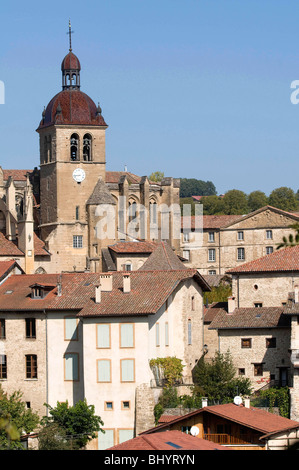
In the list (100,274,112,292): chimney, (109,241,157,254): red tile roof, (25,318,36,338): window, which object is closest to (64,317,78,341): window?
(25,318,36,338): window

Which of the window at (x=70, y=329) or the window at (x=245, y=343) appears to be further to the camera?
the window at (x=245, y=343)

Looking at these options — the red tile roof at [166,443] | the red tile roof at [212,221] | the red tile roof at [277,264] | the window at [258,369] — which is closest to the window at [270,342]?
the window at [258,369]

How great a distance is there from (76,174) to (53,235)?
5300 mm

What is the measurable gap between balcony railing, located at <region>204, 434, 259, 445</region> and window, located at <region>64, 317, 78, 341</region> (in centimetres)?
1113

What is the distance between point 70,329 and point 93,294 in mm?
2023

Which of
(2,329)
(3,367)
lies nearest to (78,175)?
(2,329)

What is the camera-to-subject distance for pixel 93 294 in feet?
156

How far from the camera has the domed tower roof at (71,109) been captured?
80.6 m

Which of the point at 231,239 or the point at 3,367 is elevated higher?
the point at 231,239

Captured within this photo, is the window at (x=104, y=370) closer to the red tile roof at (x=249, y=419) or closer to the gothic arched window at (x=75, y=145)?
the red tile roof at (x=249, y=419)

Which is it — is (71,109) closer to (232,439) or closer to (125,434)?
(125,434)

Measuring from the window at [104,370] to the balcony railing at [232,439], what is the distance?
788 centimetres

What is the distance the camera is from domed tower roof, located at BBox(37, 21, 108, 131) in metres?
80.6

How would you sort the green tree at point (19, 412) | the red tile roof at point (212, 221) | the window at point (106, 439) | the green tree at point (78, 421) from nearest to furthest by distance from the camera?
the green tree at point (78, 421) < the window at point (106, 439) < the green tree at point (19, 412) < the red tile roof at point (212, 221)
